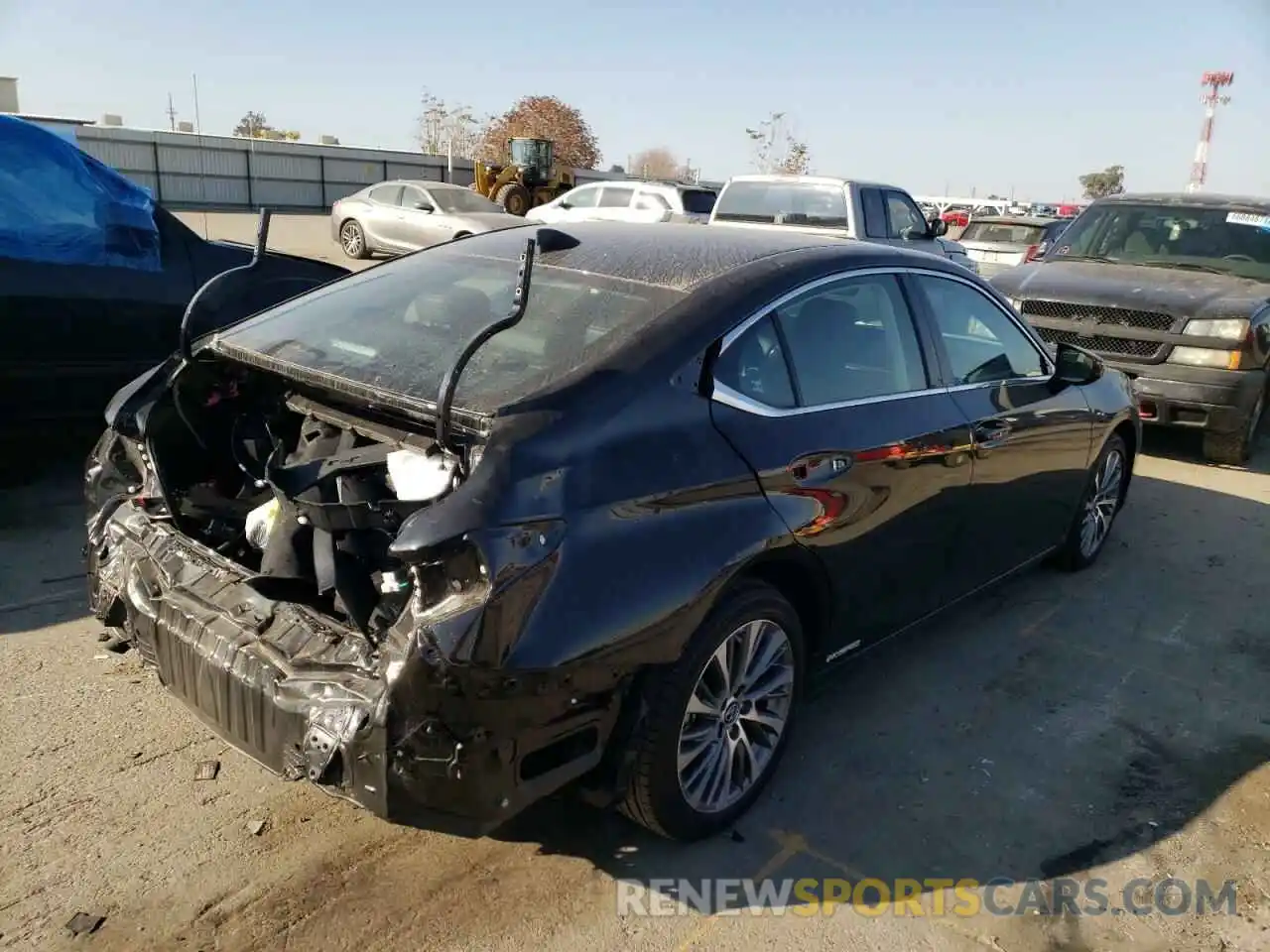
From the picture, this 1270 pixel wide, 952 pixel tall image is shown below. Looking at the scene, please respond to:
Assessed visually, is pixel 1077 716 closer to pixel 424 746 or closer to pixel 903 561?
pixel 903 561

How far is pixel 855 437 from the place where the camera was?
3.19m

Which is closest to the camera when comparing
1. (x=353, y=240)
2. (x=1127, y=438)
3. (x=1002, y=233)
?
(x=1127, y=438)

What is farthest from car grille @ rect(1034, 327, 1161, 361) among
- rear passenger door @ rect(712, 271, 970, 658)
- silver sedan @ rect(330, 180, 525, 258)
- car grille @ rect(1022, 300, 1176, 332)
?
silver sedan @ rect(330, 180, 525, 258)

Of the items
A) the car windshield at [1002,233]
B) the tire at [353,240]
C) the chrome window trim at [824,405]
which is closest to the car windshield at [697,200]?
the car windshield at [1002,233]

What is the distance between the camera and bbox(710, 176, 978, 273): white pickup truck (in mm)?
11906

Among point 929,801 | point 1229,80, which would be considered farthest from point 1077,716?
point 1229,80

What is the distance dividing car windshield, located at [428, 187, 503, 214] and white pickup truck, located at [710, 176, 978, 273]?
6.53m

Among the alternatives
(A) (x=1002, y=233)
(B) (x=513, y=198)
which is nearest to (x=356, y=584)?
(A) (x=1002, y=233)

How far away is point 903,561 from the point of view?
11.4 ft

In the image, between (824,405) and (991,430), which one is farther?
(991,430)

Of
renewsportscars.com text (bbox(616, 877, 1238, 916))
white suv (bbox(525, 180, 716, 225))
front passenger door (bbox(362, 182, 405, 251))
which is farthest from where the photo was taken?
front passenger door (bbox(362, 182, 405, 251))

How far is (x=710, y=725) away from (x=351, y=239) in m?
18.0

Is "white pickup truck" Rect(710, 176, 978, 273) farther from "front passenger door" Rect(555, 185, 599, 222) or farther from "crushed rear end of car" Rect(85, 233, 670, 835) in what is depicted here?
"crushed rear end of car" Rect(85, 233, 670, 835)

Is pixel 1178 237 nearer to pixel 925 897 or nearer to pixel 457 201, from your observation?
pixel 925 897
